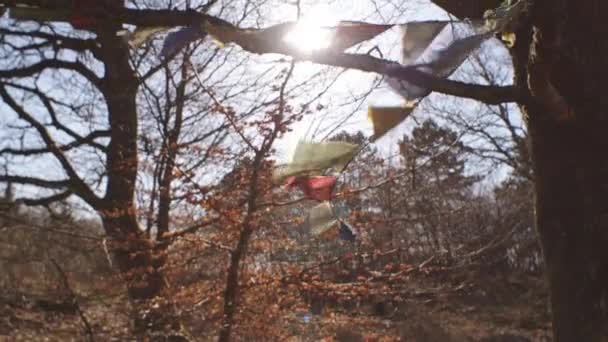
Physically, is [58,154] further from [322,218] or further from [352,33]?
[352,33]

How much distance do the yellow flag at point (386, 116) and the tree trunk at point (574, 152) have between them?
393 millimetres

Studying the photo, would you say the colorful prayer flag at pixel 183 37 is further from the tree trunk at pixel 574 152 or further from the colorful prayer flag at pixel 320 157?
the tree trunk at pixel 574 152

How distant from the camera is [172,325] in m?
3.64

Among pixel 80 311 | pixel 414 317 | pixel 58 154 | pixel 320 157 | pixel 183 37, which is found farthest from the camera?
pixel 414 317

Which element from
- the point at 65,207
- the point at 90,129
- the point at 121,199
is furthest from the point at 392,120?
the point at 65,207

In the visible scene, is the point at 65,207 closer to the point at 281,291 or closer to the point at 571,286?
the point at 281,291

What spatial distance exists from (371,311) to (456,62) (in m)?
5.02

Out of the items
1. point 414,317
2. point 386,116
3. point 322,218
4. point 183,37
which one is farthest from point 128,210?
point 414,317

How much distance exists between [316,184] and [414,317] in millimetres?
8266

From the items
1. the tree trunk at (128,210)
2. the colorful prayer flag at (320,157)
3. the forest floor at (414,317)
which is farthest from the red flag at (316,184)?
the forest floor at (414,317)

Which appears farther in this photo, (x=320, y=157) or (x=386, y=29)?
(x=320, y=157)

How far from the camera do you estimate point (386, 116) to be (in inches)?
63.4

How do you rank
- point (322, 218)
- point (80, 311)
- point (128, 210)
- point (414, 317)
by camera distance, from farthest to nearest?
point (414, 317) < point (128, 210) < point (80, 311) < point (322, 218)

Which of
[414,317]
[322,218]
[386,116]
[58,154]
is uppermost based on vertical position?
[58,154]
